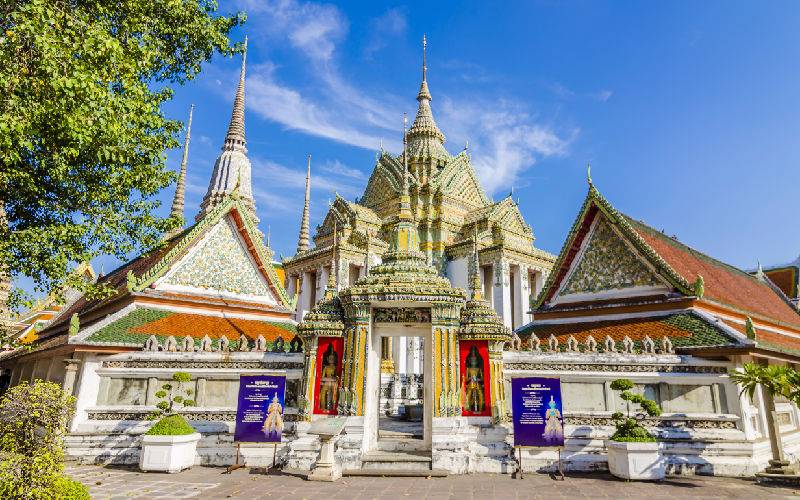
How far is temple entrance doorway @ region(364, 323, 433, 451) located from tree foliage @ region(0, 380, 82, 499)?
5.89 meters

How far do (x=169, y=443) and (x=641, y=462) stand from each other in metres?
9.34

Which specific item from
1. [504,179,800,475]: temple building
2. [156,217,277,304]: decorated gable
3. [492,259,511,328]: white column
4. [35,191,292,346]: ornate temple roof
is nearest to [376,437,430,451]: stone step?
[504,179,800,475]: temple building

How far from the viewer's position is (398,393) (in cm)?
2023

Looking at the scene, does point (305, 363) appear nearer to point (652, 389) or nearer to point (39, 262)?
point (39, 262)

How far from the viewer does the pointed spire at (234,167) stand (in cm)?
3156

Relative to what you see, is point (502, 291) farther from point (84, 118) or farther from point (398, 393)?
point (84, 118)

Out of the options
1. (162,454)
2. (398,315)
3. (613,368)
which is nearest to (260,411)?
(162,454)

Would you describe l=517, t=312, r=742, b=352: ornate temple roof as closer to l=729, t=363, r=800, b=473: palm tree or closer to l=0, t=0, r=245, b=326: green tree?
l=729, t=363, r=800, b=473: palm tree

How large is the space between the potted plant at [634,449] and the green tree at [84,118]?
10.2 metres

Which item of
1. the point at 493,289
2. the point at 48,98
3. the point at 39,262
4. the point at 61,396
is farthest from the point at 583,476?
the point at 493,289

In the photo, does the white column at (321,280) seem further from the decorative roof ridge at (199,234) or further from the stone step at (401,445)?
the stone step at (401,445)

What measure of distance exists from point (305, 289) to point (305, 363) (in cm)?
2022

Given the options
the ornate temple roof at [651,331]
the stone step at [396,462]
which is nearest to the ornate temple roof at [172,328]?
the stone step at [396,462]

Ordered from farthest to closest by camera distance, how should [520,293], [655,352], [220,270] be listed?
[520,293], [220,270], [655,352]
